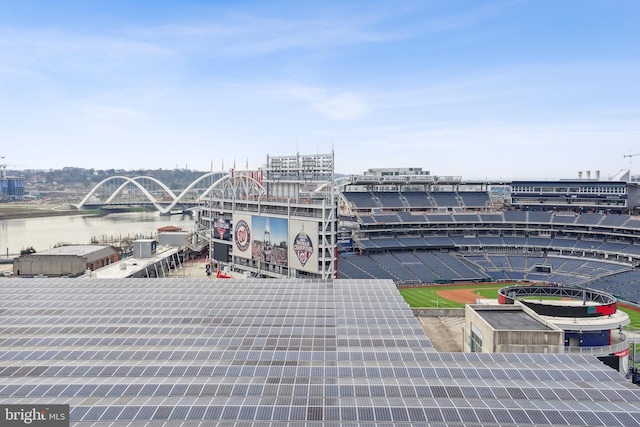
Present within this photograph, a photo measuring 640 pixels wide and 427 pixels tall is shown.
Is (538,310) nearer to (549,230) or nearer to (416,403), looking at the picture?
(416,403)

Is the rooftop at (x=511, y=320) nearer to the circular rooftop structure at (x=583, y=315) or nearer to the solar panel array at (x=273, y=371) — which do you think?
the circular rooftop structure at (x=583, y=315)

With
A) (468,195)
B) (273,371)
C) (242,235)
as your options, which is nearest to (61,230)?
(242,235)

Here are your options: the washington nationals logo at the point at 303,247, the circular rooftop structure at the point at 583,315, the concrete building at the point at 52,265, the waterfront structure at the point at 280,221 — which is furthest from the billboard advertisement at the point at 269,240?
the circular rooftop structure at the point at 583,315

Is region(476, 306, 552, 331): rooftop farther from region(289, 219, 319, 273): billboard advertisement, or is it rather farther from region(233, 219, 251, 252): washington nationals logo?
region(233, 219, 251, 252): washington nationals logo

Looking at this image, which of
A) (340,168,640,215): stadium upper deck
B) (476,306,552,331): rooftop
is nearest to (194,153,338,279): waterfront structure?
(476,306,552,331): rooftop

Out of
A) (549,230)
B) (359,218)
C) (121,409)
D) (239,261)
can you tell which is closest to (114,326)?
(121,409)

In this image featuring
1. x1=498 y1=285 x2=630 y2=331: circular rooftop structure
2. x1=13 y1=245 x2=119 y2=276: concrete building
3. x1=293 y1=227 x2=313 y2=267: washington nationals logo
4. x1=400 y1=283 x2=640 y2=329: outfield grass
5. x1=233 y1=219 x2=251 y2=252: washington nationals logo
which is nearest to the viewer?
x1=498 y1=285 x2=630 y2=331: circular rooftop structure
